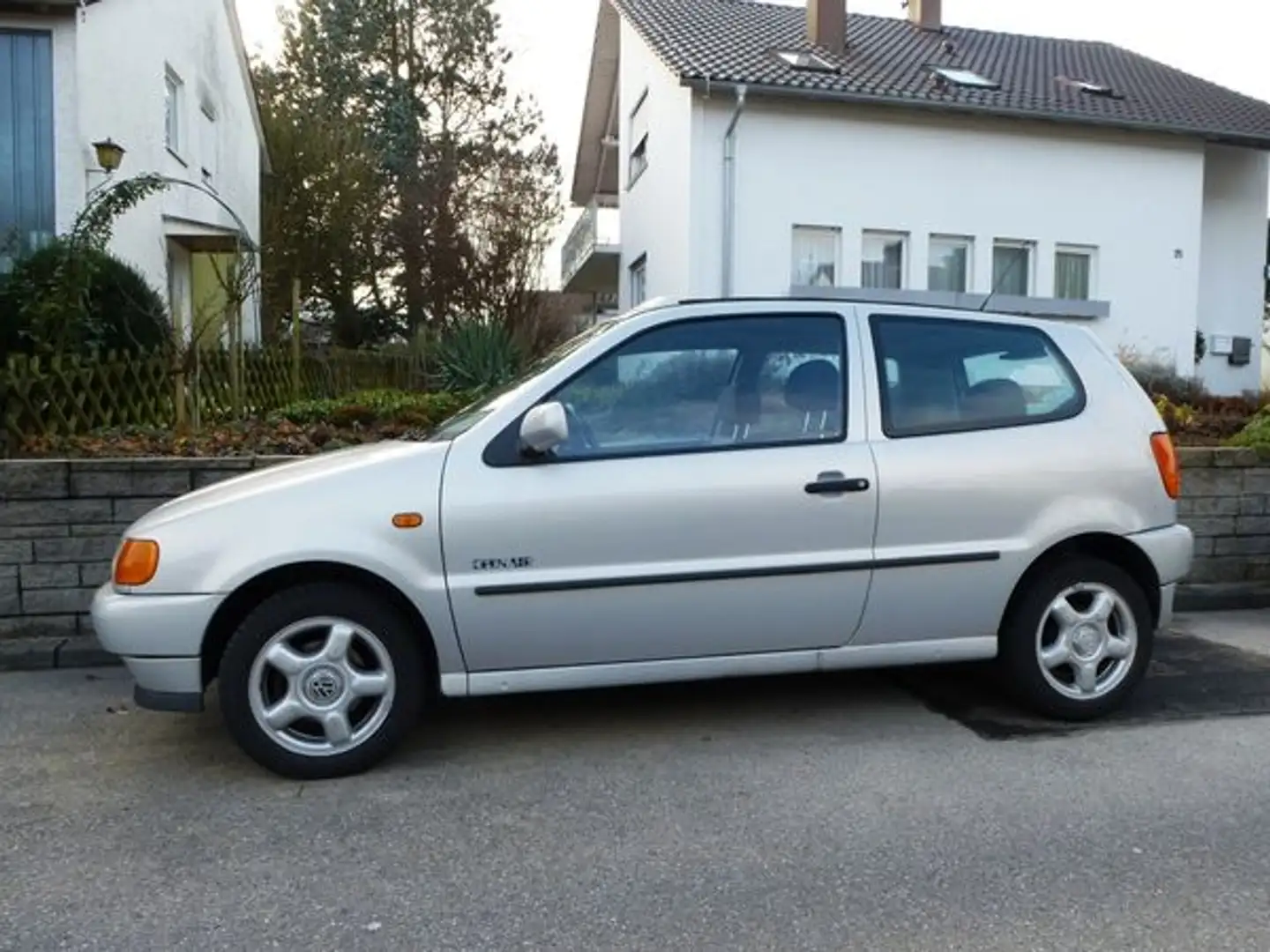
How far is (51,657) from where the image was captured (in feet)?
17.4

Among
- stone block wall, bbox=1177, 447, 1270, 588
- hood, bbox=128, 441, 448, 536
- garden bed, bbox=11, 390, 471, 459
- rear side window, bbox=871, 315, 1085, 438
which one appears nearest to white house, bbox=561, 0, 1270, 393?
garden bed, bbox=11, 390, 471, 459

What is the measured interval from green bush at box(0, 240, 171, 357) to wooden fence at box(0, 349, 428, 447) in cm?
38

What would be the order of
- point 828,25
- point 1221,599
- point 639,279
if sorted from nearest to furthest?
point 1221,599 < point 828,25 < point 639,279

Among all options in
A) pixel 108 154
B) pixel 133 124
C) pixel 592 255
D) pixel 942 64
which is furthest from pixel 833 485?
pixel 592 255

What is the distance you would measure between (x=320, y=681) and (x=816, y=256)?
40.4ft

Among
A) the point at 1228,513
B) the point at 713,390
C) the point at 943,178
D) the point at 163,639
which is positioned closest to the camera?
the point at 163,639

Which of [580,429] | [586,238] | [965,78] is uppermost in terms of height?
[965,78]

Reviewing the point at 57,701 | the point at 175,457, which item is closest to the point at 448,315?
the point at 175,457

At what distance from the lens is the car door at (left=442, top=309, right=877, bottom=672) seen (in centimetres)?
380

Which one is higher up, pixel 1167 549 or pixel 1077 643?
pixel 1167 549

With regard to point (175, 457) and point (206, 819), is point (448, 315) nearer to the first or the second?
point (175, 457)

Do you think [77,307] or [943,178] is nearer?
[77,307]

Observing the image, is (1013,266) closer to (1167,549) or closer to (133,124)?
(133,124)

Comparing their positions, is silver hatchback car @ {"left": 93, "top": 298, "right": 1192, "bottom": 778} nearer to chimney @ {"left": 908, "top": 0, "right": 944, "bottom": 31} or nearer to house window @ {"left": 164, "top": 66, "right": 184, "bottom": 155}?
house window @ {"left": 164, "top": 66, "right": 184, "bottom": 155}
